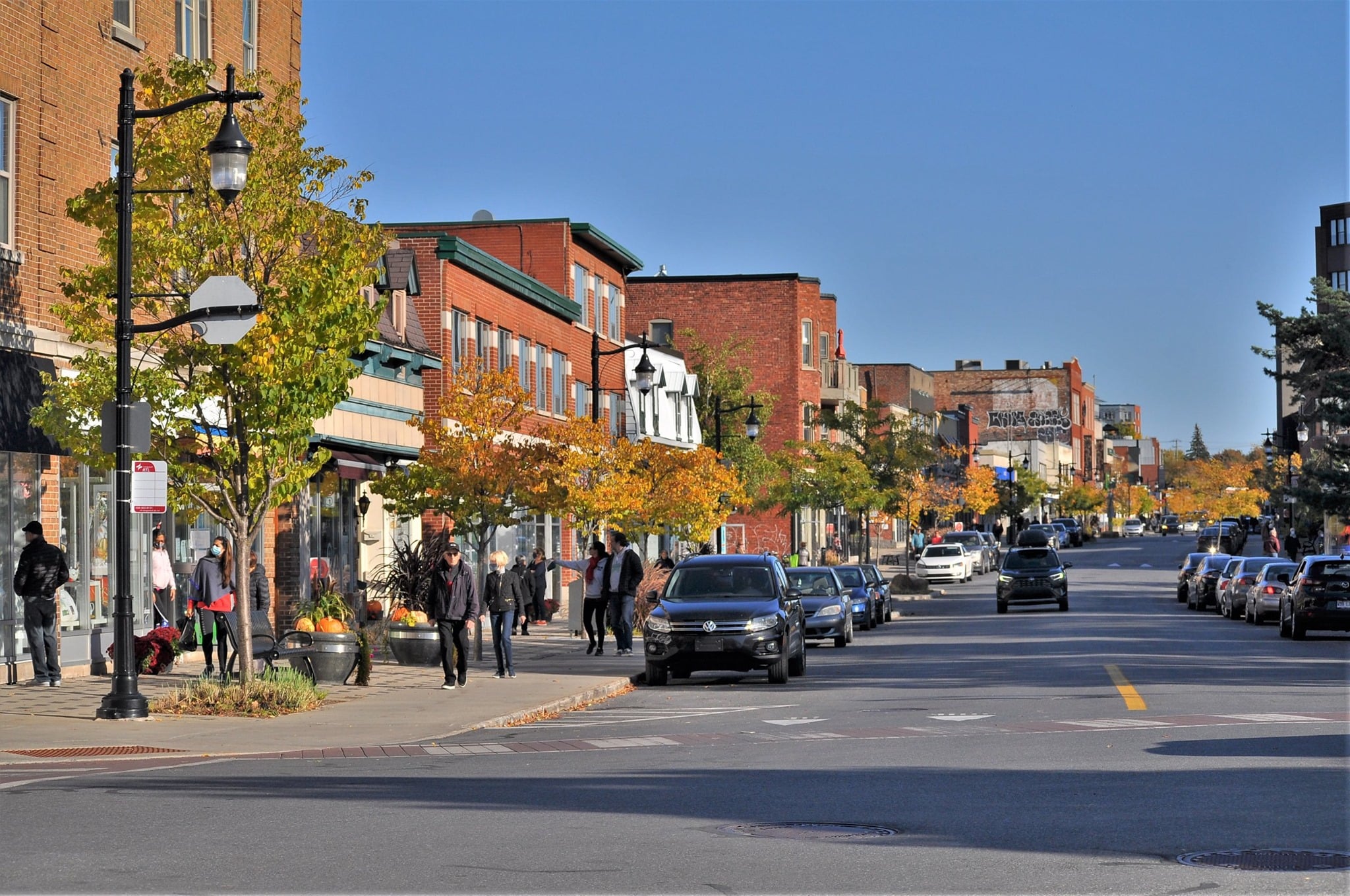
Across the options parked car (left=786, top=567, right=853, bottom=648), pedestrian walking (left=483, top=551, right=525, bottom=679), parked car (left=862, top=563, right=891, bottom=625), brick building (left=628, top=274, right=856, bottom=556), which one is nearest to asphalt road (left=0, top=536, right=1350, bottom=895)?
pedestrian walking (left=483, top=551, right=525, bottom=679)

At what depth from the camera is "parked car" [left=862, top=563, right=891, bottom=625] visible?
42031mm

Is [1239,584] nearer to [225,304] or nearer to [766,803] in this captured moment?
[225,304]

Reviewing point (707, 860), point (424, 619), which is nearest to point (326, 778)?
point (707, 860)

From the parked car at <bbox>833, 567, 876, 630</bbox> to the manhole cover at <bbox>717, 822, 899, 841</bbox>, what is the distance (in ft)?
91.7

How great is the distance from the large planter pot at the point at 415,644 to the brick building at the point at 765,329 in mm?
48799

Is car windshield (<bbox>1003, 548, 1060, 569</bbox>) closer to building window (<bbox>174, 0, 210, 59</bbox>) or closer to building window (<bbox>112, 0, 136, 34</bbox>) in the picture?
building window (<bbox>174, 0, 210, 59</bbox>)

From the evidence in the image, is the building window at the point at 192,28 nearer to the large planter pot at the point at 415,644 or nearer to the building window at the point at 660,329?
the large planter pot at the point at 415,644

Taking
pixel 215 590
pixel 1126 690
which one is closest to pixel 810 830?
pixel 1126 690

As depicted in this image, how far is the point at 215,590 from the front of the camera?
2356cm

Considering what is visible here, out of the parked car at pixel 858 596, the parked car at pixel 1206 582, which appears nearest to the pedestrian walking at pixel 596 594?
the parked car at pixel 858 596

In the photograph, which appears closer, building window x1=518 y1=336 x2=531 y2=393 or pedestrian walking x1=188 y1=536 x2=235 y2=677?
pedestrian walking x1=188 y1=536 x2=235 y2=677

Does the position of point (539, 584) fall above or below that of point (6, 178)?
below

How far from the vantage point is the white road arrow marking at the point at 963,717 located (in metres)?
18.0

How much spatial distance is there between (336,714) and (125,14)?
1189 cm
